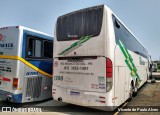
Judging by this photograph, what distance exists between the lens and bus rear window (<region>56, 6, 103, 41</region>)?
6.43m

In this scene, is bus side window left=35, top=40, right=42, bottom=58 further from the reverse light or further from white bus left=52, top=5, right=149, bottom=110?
the reverse light

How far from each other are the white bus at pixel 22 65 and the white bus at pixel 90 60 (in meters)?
1.00


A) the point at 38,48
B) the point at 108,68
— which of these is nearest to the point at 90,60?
the point at 108,68

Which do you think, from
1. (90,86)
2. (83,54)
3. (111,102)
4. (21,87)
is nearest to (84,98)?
(90,86)

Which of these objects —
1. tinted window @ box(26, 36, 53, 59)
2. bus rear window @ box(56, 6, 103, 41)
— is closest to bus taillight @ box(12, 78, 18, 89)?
tinted window @ box(26, 36, 53, 59)

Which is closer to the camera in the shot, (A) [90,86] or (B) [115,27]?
(A) [90,86]

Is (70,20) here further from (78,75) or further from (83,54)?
(78,75)

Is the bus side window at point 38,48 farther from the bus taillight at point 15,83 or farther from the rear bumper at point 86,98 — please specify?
the rear bumper at point 86,98

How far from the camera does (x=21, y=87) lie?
→ 727 cm

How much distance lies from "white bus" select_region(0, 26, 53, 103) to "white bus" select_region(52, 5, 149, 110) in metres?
1.00

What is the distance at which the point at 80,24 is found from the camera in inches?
273

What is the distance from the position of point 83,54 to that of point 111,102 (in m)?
1.82

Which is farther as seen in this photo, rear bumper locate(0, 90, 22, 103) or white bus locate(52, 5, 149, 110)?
→ rear bumper locate(0, 90, 22, 103)

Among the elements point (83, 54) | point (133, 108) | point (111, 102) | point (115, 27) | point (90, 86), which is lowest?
point (133, 108)
